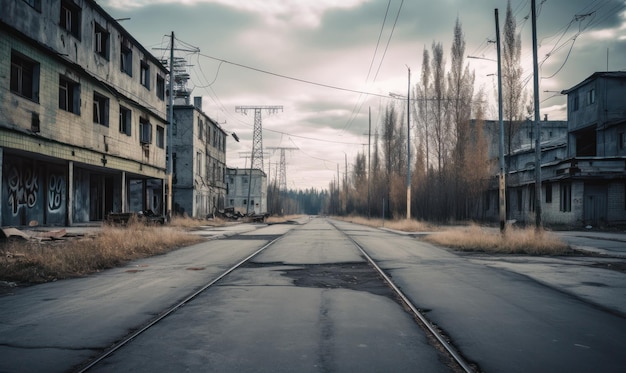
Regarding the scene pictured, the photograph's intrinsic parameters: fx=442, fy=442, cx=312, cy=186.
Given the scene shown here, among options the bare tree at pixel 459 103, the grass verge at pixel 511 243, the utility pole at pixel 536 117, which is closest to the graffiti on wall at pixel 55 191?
the grass verge at pixel 511 243

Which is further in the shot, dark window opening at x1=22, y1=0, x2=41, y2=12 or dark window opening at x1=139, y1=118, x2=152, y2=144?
dark window opening at x1=139, y1=118, x2=152, y2=144

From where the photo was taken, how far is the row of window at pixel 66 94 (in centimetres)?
1612

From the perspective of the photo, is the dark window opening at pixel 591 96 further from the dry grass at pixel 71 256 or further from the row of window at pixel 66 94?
the dry grass at pixel 71 256

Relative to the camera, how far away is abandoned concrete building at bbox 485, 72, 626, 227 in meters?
30.1

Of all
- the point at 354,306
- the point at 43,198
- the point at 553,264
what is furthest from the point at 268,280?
the point at 43,198

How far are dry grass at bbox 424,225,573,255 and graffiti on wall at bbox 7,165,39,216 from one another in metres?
17.6

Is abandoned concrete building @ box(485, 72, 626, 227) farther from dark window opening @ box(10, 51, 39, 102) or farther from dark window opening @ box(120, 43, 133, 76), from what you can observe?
dark window opening @ box(10, 51, 39, 102)

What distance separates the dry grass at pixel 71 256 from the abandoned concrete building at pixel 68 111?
5538mm

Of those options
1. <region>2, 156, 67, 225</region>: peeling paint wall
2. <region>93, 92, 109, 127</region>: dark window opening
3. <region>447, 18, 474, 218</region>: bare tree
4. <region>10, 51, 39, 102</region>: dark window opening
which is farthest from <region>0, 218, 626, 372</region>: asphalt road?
<region>447, 18, 474, 218</region>: bare tree

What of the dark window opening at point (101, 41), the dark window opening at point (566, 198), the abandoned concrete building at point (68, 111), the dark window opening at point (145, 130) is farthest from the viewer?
the dark window opening at point (566, 198)

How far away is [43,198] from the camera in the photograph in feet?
67.1

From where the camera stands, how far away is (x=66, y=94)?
19359 mm

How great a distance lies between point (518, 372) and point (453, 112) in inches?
1439

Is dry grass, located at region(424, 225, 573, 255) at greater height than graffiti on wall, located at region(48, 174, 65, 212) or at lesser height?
lesser
